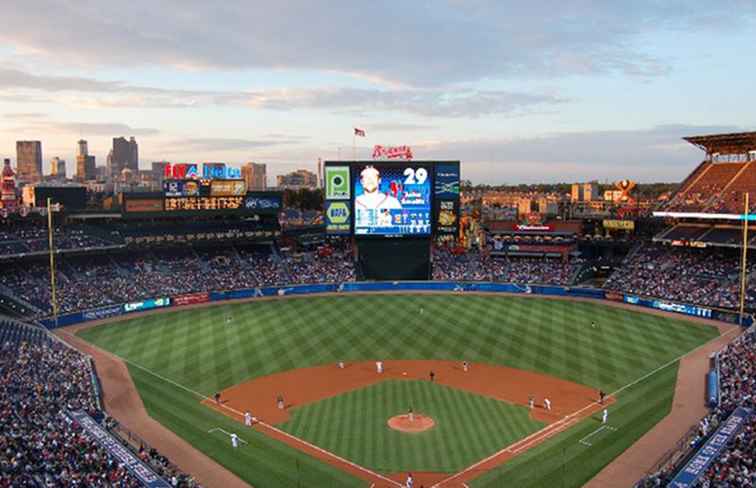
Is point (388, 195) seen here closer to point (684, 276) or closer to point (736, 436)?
point (684, 276)

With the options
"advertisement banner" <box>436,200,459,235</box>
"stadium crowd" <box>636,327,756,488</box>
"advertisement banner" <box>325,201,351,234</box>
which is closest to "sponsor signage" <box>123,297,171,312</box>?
"advertisement banner" <box>325,201,351,234</box>

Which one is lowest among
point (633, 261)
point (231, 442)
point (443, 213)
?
point (231, 442)

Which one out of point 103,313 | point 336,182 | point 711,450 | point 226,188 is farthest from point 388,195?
point 711,450

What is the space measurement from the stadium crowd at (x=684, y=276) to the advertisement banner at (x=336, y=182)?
29.1 meters

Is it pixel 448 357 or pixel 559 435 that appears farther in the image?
pixel 448 357

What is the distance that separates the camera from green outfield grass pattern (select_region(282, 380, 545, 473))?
86.0 feet

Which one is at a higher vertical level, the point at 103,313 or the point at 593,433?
the point at 103,313

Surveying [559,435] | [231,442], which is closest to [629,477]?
[559,435]

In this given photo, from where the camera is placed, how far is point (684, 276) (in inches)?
2291

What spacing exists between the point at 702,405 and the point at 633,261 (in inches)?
1405

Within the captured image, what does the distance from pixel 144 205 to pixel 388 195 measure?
26232mm

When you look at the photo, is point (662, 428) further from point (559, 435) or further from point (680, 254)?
point (680, 254)

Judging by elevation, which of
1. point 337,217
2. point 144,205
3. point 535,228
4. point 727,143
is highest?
point 727,143

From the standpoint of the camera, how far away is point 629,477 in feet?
79.8
